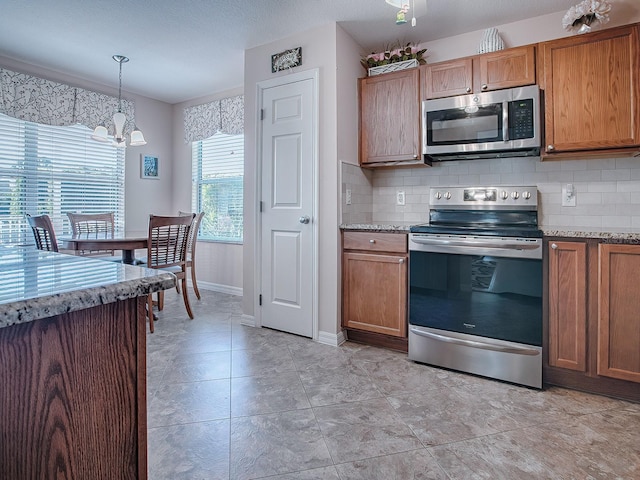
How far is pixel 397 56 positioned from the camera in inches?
112

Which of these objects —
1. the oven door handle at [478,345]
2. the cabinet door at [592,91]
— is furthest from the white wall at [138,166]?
the cabinet door at [592,91]

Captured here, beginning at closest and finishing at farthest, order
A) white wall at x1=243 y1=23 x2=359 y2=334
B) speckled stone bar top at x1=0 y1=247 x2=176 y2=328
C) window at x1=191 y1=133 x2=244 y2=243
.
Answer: speckled stone bar top at x1=0 y1=247 x2=176 y2=328
white wall at x1=243 y1=23 x2=359 y2=334
window at x1=191 y1=133 x2=244 y2=243

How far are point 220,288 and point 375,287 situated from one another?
252cm

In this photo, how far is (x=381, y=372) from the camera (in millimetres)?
2297

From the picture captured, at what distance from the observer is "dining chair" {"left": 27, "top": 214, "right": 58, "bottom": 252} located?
2.80m

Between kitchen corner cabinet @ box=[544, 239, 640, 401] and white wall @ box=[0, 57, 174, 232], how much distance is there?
433 cm

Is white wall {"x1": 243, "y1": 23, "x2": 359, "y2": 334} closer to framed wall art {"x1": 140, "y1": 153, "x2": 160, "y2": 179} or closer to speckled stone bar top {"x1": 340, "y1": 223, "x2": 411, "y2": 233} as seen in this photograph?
speckled stone bar top {"x1": 340, "y1": 223, "x2": 411, "y2": 233}

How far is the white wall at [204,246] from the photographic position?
173 inches

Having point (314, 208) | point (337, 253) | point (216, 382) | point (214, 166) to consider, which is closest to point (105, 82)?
point (214, 166)

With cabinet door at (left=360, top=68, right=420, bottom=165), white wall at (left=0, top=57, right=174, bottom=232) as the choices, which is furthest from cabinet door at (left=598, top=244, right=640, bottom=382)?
white wall at (left=0, top=57, right=174, bottom=232)

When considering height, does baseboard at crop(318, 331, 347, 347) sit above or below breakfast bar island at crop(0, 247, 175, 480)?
below

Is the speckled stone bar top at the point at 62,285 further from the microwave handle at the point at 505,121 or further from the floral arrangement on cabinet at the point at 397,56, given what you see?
the floral arrangement on cabinet at the point at 397,56

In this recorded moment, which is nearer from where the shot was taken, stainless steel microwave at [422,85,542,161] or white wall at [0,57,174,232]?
stainless steel microwave at [422,85,542,161]

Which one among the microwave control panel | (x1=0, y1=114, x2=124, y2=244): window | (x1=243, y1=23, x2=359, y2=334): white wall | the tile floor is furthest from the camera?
(x1=0, y1=114, x2=124, y2=244): window
